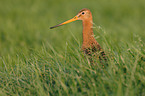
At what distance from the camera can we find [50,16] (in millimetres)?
10078

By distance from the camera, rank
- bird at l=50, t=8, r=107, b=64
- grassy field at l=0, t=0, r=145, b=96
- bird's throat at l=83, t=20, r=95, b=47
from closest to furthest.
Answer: grassy field at l=0, t=0, r=145, b=96 < bird at l=50, t=8, r=107, b=64 < bird's throat at l=83, t=20, r=95, b=47

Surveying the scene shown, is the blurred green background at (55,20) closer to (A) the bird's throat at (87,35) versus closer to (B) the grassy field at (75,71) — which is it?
(A) the bird's throat at (87,35)

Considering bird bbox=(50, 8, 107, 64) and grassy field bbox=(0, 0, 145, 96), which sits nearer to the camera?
grassy field bbox=(0, 0, 145, 96)

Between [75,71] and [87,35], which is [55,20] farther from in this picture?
[75,71]

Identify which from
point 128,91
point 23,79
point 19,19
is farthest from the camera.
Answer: point 19,19

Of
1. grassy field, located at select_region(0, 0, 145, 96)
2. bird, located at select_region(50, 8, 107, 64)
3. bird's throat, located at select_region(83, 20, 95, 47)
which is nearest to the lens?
grassy field, located at select_region(0, 0, 145, 96)

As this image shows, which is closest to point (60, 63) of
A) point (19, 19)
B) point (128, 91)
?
point (128, 91)

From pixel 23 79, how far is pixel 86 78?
2.48ft

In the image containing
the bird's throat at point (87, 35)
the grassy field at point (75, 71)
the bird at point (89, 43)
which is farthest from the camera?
the bird's throat at point (87, 35)

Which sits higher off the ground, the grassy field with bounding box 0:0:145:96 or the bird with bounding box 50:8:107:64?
the bird with bounding box 50:8:107:64

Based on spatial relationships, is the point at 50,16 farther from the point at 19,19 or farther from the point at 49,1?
the point at 49,1

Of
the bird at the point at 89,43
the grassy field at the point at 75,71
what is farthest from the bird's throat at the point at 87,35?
the grassy field at the point at 75,71

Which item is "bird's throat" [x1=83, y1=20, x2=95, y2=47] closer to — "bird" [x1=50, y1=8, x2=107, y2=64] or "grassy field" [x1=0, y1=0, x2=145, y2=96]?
"bird" [x1=50, y1=8, x2=107, y2=64]

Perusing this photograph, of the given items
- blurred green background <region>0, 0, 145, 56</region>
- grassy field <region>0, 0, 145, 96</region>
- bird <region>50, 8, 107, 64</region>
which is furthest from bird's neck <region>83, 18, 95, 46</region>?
blurred green background <region>0, 0, 145, 56</region>
